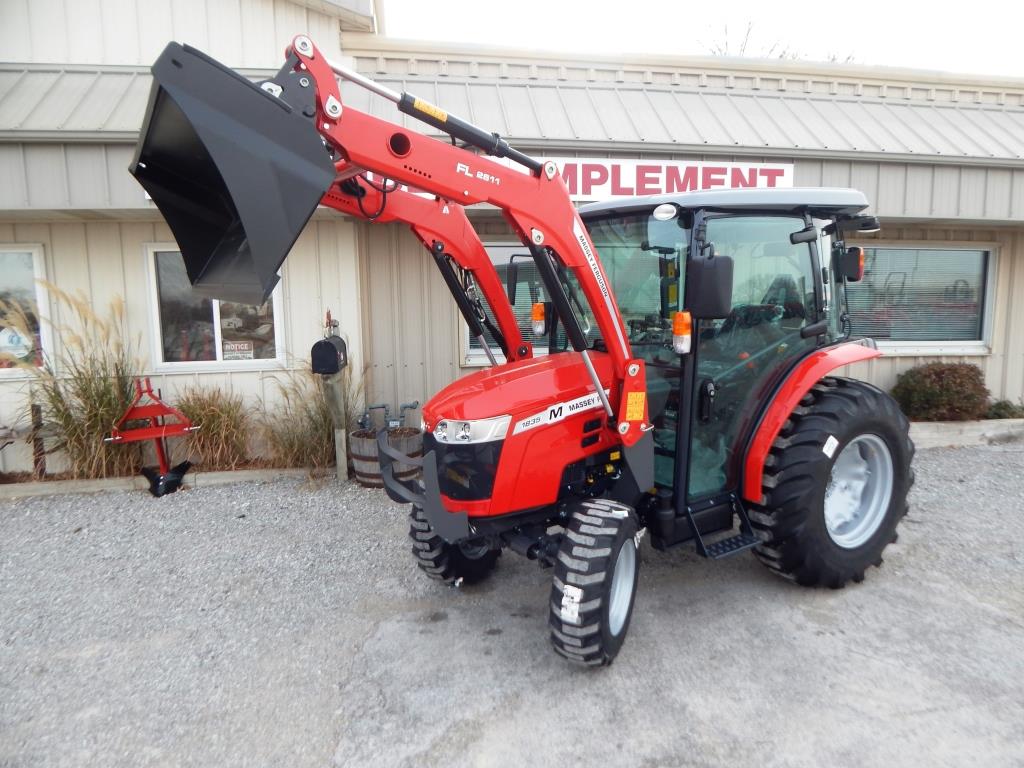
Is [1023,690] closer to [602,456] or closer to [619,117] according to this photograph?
[602,456]

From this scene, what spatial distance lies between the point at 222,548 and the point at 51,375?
9.09 ft

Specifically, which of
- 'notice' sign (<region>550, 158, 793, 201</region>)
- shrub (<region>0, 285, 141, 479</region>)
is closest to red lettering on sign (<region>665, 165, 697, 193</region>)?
'notice' sign (<region>550, 158, 793, 201</region>)

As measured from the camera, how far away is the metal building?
5.71m

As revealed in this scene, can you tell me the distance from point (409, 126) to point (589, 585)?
4623 millimetres

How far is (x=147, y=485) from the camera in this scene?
18.4ft

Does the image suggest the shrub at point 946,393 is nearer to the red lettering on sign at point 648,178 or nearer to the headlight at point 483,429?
the red lettering on sign at point 648,178

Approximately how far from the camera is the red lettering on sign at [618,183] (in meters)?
5.63

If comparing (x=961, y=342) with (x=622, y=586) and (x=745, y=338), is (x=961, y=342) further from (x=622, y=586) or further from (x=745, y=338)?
(x=622, y=586)

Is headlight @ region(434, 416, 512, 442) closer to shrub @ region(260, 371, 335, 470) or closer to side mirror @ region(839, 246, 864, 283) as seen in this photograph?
side mirror @ region(839, 246, 864, 283)

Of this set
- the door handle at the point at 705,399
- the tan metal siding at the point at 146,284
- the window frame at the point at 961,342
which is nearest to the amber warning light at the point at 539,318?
the door handle at the point at 705,399

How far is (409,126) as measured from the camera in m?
5.73

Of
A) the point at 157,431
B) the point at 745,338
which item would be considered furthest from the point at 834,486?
the point at 157,431

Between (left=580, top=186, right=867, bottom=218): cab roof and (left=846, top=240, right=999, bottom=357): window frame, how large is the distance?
440 centimetres

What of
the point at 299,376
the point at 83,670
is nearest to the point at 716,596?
the point at 83,670
